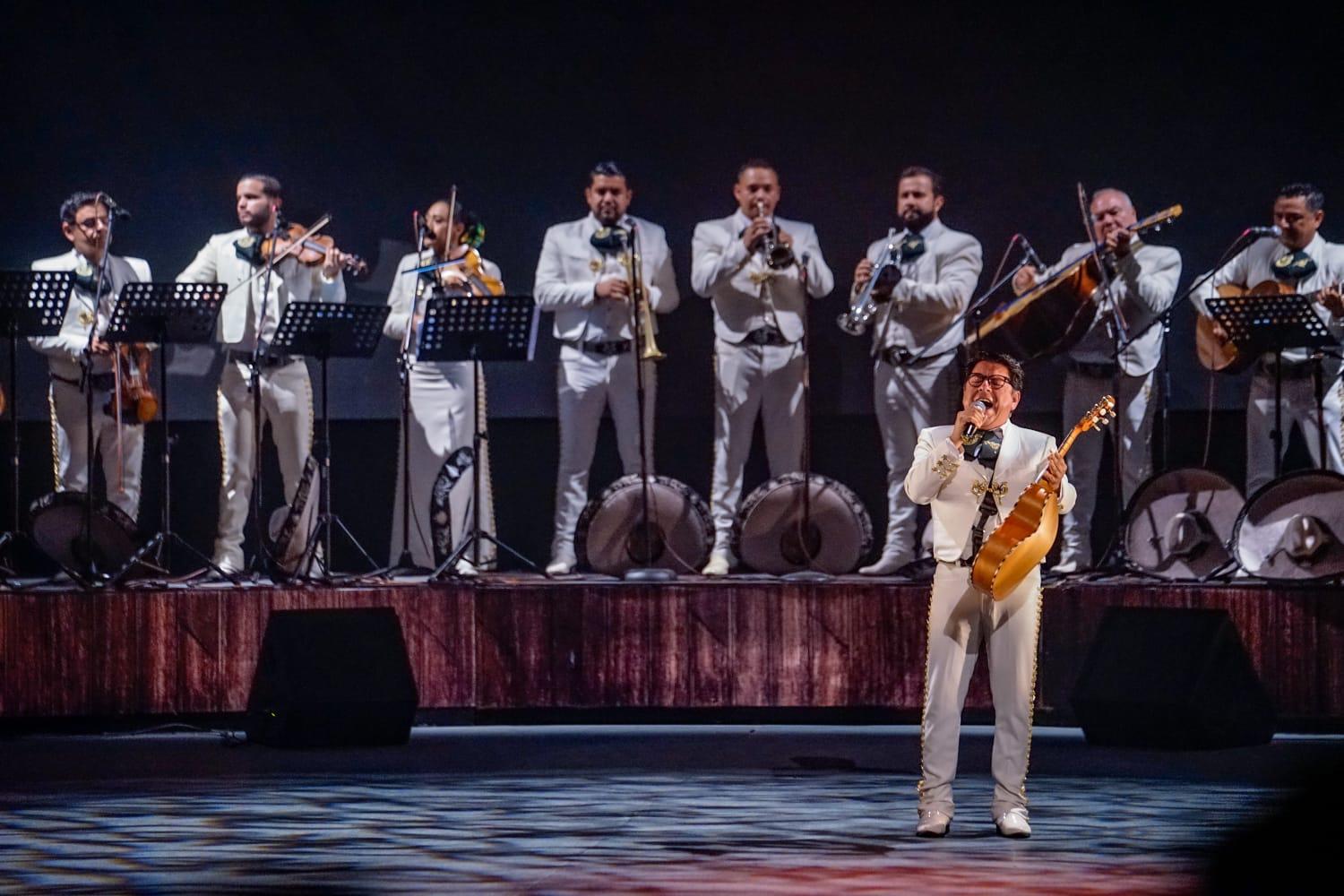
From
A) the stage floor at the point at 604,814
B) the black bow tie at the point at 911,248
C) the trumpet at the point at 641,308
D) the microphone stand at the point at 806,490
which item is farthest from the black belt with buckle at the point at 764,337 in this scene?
the stage floor at the point at 604,814

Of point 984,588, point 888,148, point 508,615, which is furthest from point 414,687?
point 888,148

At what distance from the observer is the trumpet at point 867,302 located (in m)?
7.98

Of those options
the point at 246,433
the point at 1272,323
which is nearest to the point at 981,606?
the point at 1272,323

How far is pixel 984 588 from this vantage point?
474 cm

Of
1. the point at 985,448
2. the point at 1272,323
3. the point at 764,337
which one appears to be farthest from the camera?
the point at 764,337

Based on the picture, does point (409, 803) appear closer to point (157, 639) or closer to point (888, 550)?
point (157, 639)

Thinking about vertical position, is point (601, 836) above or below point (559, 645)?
below

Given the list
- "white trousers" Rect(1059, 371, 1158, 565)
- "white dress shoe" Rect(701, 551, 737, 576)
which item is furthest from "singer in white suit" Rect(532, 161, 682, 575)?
"white trousers" Rect(1059, 371, 1158, 565)

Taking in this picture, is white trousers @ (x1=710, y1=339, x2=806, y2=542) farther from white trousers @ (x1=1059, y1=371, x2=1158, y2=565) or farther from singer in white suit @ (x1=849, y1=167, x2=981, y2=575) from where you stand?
white trousers @ (x1=1059, y1=371, x2=1158, y2=565)

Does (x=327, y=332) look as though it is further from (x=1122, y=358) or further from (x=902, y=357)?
(x=1122, y=358)

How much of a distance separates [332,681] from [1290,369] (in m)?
4.39

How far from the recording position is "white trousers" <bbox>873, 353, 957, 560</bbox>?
8.12 meters

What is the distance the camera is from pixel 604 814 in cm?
540

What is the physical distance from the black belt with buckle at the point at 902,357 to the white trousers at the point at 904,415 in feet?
0.08
